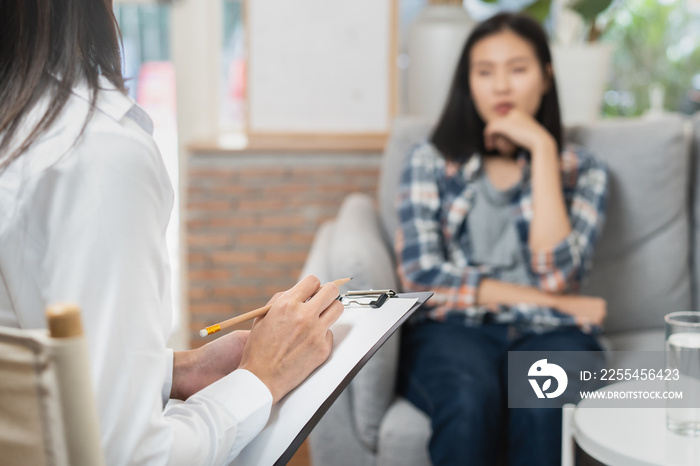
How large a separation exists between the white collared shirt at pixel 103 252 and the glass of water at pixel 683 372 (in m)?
0.61

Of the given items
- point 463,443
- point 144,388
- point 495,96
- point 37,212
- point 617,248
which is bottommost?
point 463,443

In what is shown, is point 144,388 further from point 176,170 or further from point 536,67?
point 176,170

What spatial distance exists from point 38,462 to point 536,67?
1347 millimetres

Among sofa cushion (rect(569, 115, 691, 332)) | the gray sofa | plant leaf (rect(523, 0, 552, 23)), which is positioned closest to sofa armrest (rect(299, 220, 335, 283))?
the gray sofa

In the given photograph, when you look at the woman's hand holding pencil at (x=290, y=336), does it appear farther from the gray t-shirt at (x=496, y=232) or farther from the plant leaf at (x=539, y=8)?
the plant leaf at (x=539, y=8)

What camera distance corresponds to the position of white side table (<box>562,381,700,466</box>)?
0.73m

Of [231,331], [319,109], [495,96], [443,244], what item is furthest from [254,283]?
[231,331]

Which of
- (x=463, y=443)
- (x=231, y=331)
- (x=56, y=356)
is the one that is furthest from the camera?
(x=463, y=443)

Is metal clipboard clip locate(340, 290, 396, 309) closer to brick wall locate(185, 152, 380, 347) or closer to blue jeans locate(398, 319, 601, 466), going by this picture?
blue jeans locate(398, 319, 601, 466)

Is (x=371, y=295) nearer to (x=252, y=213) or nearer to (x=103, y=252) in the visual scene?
(x=103, y=252)

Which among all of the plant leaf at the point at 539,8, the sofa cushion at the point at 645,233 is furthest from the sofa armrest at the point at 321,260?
the plant leaf at the point at 539,8

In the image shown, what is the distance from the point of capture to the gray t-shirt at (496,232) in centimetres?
136

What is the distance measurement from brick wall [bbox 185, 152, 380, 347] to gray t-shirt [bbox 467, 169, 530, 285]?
66 centimetres

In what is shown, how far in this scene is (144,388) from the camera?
449 millimetres
